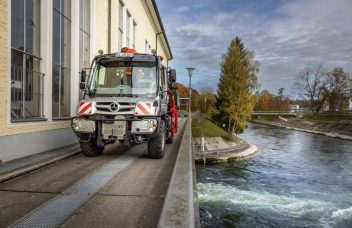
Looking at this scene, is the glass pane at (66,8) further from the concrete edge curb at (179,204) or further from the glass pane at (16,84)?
the concrete edge curb at (179,204)

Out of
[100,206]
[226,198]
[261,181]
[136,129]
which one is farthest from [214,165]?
[100,206]

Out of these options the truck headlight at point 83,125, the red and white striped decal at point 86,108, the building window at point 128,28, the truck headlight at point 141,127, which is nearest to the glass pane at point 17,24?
the red and white striped decal at point 86,108

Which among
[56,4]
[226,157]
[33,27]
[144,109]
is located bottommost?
[226,157]

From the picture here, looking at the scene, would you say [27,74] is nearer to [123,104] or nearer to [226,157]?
→ [123,104]

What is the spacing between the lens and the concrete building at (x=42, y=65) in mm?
7691

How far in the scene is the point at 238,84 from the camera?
129ft

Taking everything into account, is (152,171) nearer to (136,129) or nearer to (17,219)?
(136,129)

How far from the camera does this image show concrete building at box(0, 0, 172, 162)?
7691 millimetres

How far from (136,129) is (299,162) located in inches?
1012

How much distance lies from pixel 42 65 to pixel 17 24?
1.49 meters

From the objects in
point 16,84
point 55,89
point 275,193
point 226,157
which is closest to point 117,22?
point 55,89

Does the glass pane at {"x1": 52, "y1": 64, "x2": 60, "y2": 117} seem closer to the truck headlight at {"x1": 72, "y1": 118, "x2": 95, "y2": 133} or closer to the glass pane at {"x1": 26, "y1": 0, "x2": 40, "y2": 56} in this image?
the glass pane at {"x1": 26, "y1": 0, "x2": 40, "y2": 56}

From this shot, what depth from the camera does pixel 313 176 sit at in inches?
938

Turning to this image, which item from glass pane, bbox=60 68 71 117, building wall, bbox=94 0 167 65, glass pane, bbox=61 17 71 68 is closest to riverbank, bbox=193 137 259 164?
building wall, bbox=94 0 167 65
